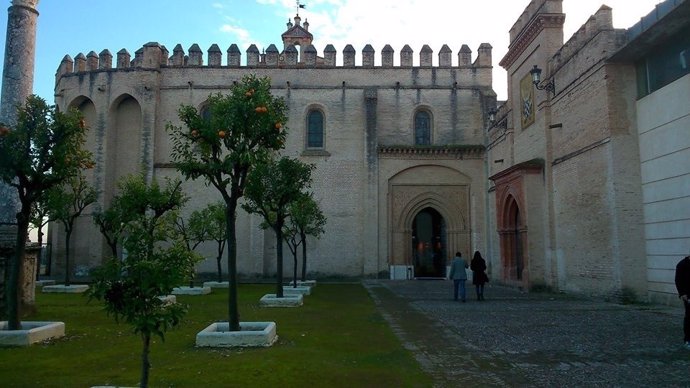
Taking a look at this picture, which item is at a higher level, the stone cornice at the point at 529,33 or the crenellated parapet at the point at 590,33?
the stone cornice at the point at 529,33

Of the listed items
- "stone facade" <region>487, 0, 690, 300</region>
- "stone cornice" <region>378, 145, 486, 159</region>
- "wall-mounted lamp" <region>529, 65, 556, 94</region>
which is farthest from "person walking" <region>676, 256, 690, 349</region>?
"stone cornice" <region>378, 145, 486, 159</region>

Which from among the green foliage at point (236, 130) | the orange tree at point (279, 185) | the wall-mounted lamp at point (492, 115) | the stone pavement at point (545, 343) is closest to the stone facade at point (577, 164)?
the stone pavement at point (545, 343)

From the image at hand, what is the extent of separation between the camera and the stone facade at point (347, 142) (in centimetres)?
2922

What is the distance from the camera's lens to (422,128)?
100 feet

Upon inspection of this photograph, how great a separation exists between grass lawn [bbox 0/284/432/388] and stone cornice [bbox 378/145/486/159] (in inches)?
699

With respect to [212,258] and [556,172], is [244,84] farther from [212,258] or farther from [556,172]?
[212,258]

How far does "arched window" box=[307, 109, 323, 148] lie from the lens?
99.8 feet

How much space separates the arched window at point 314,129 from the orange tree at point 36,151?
19866mm

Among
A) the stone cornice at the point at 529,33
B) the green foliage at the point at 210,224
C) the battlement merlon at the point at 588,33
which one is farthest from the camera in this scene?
the green foliage at the point at 210,224

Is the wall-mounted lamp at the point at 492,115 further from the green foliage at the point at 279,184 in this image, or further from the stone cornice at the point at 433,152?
the green foliage at the point at 279,184

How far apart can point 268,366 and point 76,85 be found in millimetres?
28724

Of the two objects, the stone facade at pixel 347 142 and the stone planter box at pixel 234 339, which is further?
the stone facade at pixel 347 142

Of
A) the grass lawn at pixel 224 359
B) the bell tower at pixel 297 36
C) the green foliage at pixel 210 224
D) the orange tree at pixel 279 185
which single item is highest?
the bell tower at pixel 297 36

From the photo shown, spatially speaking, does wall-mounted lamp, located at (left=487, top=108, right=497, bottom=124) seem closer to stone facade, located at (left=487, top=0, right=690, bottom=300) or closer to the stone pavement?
stone facade, located at (left=487, top=0, right=690, bottom=300)
